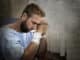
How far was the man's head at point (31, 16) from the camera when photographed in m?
2.08

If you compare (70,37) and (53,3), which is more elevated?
(53,3)

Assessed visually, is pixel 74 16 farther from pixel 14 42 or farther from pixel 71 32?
pixel 14 42

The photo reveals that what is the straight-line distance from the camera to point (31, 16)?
2.10 m

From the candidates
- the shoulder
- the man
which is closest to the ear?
the man

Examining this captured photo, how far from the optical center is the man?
2033 millimetres

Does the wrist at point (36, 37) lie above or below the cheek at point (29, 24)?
below

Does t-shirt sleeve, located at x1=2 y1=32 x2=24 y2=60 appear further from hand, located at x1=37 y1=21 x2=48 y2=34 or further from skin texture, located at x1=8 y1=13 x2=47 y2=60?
hand, located at x1=37 y1=21 x2=48 y2=34

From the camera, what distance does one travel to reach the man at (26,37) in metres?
2.03

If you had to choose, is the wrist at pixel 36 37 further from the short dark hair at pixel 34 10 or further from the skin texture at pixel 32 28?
the short dark hair at pixel 34 10

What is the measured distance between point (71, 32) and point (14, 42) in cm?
50

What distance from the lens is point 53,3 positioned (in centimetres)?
211

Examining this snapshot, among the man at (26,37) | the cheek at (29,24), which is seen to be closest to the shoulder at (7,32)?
the man at (26,37)

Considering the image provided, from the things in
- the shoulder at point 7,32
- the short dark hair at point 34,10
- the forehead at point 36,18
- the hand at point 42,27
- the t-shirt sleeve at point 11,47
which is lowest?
the t-shirt sleeve at point 11,47

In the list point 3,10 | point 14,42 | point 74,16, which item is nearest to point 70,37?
point 74,16
